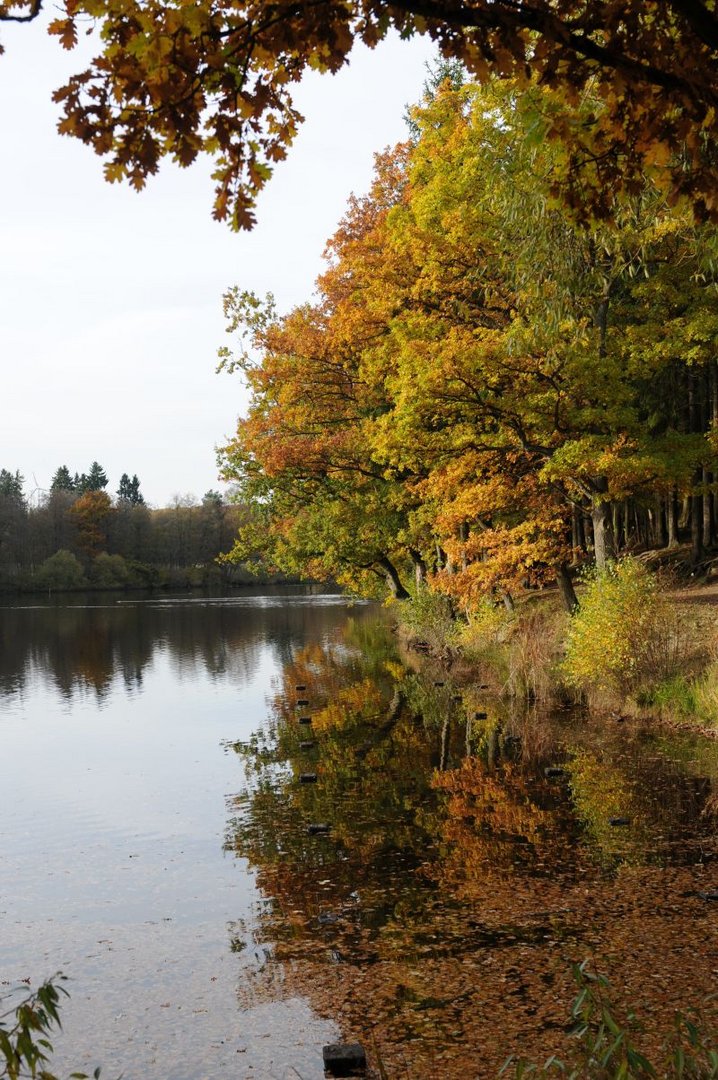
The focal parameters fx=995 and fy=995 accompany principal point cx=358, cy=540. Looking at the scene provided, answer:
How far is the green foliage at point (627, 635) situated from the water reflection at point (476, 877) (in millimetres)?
970

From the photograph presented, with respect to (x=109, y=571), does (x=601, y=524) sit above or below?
above

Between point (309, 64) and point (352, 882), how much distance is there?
22.4 ft

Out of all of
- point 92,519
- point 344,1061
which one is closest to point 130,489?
point 92,519

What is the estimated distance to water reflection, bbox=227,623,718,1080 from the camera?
616cm

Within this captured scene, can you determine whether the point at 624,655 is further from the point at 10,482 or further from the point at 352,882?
the point at 10,482

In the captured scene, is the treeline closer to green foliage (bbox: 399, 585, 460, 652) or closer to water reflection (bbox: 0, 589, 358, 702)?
green foliage (bbox: 399, 585, 460, 652)

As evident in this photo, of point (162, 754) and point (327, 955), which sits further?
point (162, 754)

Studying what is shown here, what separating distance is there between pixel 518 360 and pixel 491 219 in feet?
8.23

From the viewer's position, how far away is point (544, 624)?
21234 mm

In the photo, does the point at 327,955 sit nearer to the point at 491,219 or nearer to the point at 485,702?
the point at 485,702

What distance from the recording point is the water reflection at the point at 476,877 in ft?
20.2

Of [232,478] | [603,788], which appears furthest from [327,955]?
[232,478]

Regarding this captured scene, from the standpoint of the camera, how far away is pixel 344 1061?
217 inches

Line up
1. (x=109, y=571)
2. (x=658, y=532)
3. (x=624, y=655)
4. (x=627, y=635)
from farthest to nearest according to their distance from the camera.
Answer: (x=109, y=571), (x=658, y=532), (x=624, y=655), (x=627, y=635)
